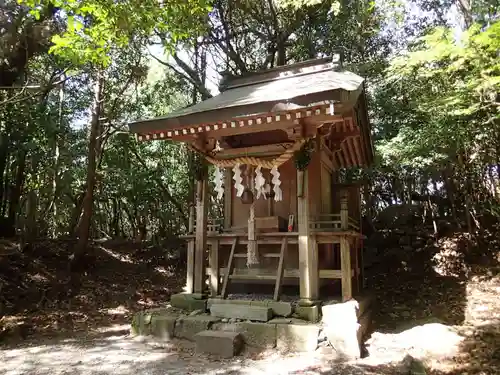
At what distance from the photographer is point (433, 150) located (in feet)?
32.0

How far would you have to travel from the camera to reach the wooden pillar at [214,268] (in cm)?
721

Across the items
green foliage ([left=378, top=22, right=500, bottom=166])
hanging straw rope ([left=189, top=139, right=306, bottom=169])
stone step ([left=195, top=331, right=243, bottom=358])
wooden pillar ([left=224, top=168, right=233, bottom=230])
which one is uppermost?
green foliage ([left=378, top=22, right=500, bottom=166])

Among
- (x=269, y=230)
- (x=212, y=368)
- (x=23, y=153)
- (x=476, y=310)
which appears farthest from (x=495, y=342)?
(x=23, y=153)

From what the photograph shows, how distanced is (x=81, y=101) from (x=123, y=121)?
1610 millimetres

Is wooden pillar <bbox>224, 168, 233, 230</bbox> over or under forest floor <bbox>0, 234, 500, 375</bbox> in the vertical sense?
over

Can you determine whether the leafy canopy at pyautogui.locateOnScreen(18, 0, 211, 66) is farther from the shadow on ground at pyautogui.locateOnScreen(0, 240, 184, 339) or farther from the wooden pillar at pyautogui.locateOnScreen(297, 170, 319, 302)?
the shadow on ground at pyautogui.locateOnScreen(0, 240, 184, 339)

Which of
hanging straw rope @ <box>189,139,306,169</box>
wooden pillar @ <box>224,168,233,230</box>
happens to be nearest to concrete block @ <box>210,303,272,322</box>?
wooden pillar @ <box>224,168,233,230</box>

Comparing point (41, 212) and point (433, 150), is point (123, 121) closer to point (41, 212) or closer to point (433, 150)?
point (41, 212)

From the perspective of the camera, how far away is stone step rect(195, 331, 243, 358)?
5.59 metres

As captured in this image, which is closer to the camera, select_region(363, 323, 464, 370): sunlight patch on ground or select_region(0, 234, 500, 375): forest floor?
select_region(0, 234, 500, 375): forest floor

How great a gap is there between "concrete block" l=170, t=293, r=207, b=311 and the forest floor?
996 millimetres

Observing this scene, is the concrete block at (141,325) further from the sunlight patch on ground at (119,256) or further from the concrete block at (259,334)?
the sunlight patch on ground at (119,256)

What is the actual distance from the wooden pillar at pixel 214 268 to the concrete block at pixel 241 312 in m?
0.46

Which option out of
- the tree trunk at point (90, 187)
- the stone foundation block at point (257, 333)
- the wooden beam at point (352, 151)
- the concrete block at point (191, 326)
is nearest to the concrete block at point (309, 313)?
the stone foundation block at point (257, 333)
